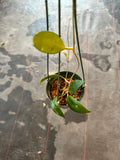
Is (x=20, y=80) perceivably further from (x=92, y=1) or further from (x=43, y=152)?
(x=92, y=1)

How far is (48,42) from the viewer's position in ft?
1.69

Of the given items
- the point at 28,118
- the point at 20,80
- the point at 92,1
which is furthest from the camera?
the point at 92,1

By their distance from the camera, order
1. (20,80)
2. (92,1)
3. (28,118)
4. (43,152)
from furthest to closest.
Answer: (92,1) < (20,80) < (28,118) < (43,152)

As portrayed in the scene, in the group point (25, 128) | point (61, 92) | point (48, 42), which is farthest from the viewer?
point (25, 128)

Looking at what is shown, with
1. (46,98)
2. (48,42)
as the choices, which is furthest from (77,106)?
(46,98)

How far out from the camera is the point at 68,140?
110 cm

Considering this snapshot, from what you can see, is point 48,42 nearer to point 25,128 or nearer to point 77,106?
point 77,106

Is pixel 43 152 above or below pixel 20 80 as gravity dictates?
below

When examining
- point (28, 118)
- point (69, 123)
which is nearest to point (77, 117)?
point (69, 123)

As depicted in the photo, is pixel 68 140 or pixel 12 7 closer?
pixel 68 140

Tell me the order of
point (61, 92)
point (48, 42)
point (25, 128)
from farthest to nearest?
point (25, 128) < point (61, 92) < point (48, 42)

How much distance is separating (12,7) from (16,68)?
0.81 meters

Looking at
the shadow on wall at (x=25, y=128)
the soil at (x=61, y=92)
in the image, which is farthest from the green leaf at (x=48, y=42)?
the shadow on wall at (x=25, y=128)

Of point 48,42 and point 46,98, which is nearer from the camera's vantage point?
point 48,42
